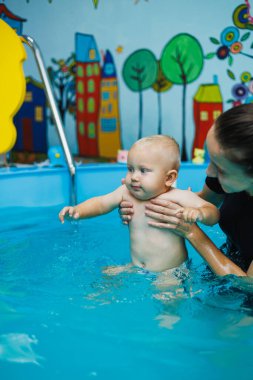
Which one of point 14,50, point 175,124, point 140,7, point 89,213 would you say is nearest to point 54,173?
point 14,50

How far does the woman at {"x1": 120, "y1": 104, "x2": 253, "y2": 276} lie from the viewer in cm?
135

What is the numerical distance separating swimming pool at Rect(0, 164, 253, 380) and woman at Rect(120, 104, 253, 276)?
11cm

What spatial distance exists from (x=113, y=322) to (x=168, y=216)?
0.44 meters

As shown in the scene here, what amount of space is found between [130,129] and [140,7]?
1350mm

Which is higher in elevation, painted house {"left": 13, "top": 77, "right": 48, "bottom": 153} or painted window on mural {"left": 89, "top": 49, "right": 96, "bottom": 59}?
painted window on mural {"left": 89, "top": 49, "right": 96, "bottom": 59}

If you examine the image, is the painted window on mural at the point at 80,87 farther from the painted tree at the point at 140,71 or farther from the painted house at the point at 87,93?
the painted tree at the point at 140,71

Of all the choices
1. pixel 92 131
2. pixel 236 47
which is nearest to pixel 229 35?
pixel 236 47

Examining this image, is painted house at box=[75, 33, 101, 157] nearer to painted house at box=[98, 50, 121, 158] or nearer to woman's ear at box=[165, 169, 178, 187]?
painted house at box=[98, 50, 121, 158]

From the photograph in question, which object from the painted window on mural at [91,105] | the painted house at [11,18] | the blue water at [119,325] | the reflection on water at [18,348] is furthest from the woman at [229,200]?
the painted house at [11,18]

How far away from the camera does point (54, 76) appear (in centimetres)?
592

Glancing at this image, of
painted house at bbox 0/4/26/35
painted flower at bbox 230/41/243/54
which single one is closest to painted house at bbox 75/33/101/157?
painted house at bbox 0/4/26/35

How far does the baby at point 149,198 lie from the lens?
1.77m

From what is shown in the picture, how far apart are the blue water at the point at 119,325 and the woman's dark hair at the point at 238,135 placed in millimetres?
482

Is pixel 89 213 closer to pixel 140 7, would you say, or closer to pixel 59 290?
pixel 59 290
